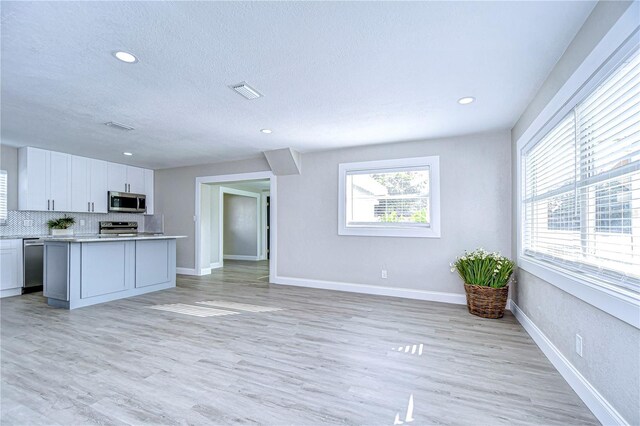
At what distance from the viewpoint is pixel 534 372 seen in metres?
2.26

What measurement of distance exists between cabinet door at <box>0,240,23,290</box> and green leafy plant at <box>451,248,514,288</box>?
263 inches

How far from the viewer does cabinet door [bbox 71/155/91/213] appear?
18.2 feet

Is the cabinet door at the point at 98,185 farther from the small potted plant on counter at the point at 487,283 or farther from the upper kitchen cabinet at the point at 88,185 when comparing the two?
the small potted plant on counter at the point at 487,283

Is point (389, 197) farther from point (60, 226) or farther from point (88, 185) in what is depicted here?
point (60, 226)

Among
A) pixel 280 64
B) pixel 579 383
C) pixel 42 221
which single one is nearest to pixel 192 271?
pixel 42 221

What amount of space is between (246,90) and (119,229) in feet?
17.9

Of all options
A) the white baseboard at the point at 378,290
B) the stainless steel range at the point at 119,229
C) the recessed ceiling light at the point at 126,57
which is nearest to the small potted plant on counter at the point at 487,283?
the white baseboard at the point at 378,290

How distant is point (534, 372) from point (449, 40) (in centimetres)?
249

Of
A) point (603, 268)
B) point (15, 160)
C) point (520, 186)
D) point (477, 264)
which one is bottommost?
point (477, 264)

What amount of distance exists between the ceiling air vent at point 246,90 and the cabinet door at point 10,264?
4728mm

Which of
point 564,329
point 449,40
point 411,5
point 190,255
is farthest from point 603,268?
point 190,255

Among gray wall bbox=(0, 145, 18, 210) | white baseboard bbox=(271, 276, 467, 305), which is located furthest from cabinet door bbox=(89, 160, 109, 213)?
white baseboard bbox=(271, 276, 467, 305)

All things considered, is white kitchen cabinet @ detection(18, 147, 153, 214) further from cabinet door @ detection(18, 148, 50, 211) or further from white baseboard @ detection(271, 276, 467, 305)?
white baseboard @ detection(271, 276, 467, 305)

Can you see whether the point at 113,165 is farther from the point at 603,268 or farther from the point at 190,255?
the point at 603,268
